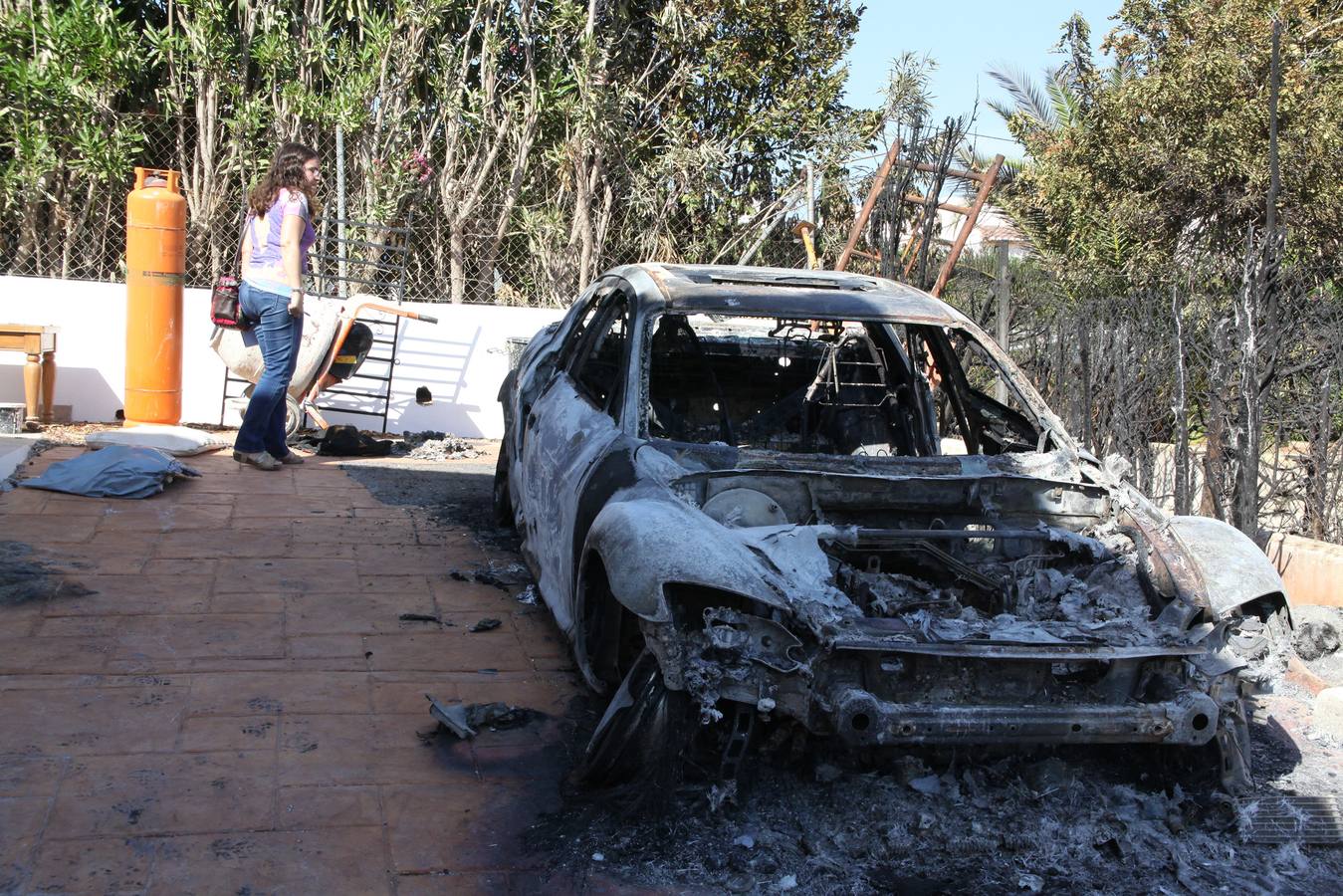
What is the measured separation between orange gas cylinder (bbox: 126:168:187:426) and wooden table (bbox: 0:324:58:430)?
69 cm

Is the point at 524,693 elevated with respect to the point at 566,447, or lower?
lower

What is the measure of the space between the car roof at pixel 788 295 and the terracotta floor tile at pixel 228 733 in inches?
85.3

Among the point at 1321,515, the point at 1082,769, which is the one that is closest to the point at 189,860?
the point at 1082,769

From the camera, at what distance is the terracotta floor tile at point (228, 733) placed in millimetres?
3961

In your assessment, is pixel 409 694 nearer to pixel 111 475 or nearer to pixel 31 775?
pixel 31 775

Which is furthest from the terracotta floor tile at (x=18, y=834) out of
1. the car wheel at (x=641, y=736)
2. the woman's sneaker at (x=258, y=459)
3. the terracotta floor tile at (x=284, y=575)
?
the woman's sneaker at (x=258, y=459)

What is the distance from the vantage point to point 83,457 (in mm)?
7516

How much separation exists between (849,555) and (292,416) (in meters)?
6.43

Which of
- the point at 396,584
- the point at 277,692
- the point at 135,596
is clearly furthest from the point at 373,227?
the point at 277,692

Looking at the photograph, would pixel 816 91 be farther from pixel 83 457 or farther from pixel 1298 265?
pixel 83 457

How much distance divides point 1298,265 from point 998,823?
443 centimetres

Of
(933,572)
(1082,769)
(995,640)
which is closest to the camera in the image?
(995,640)

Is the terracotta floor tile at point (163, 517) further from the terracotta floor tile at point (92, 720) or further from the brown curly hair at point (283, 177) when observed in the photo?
the terracotta floor tile at point (92, 720)

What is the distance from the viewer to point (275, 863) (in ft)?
10.7
